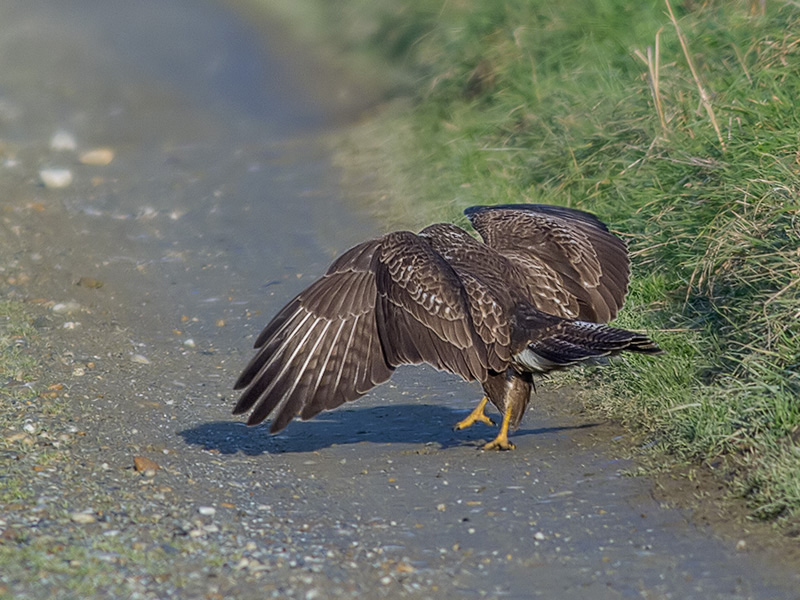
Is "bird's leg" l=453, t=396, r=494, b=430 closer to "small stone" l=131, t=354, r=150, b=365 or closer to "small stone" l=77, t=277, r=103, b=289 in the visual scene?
"small stone" l=131, t=354, r=150, b=365

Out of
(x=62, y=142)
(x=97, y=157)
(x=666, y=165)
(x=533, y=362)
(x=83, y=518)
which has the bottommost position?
(x=83, y=518)

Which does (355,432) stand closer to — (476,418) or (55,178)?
(476,418)

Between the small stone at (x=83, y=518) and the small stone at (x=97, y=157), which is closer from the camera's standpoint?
the small stone at (x=83, y=518)

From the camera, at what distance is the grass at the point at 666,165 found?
5.08 m

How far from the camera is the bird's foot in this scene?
18.2 feet

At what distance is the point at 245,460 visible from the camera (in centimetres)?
543

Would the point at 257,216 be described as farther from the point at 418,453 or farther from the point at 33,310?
the point at 418,453

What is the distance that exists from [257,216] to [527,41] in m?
2.73

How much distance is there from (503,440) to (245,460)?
1.20 meters

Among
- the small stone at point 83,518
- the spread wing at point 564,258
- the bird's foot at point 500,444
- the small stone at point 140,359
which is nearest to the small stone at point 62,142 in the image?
the small stone at point 140,359

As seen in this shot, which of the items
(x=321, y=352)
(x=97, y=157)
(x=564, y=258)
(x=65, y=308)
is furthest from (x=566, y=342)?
(x=97, y=157)

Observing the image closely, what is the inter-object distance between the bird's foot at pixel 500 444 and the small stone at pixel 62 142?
8.24m

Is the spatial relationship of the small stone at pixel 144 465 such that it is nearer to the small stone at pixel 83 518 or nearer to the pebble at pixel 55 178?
the small stone at pixel 83 518

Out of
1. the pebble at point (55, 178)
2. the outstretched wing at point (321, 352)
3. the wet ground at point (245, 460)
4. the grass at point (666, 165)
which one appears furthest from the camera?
the pebble at point (55, 178)
